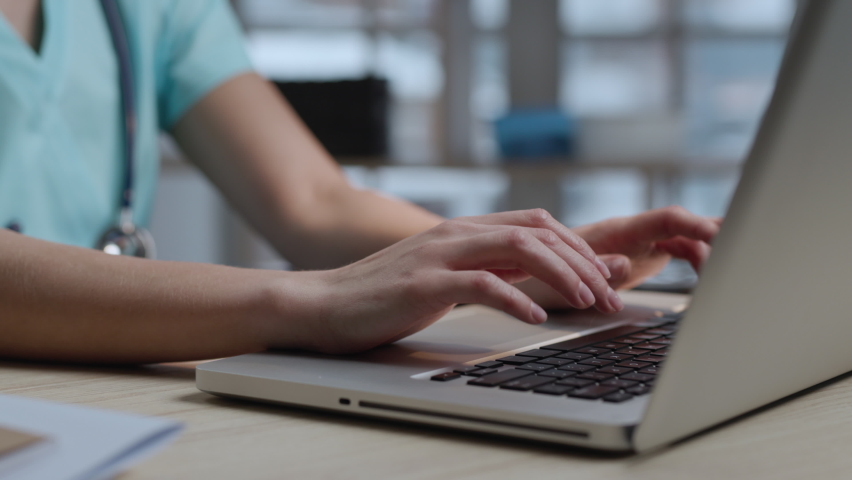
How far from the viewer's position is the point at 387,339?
1.62ft

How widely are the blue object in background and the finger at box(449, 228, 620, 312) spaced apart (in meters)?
1.84

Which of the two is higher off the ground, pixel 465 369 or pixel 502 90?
pixel 502 90

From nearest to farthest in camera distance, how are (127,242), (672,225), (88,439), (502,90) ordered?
(88,439)
(672,225)
(127,242)
(502,90)

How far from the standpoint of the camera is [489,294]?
451mm

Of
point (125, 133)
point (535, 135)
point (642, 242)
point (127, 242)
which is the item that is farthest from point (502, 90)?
point (642, 242)

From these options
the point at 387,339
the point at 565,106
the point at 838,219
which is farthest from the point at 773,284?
the point at 565,106

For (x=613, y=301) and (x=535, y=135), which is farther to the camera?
(x=535, y=135)

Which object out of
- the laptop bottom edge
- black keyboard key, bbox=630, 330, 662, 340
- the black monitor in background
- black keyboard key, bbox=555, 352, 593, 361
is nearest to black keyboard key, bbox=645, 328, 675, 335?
black keyboard key, bbox=630, 330, 662, 340

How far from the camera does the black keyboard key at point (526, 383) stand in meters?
0.39

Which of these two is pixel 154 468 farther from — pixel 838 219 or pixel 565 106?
pixel 565 106

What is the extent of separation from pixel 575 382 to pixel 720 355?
8cm

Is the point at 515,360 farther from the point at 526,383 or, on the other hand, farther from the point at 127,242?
the point at 127,242

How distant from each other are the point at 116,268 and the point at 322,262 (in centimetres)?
39

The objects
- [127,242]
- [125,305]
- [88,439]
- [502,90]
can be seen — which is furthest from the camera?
[502,90]
